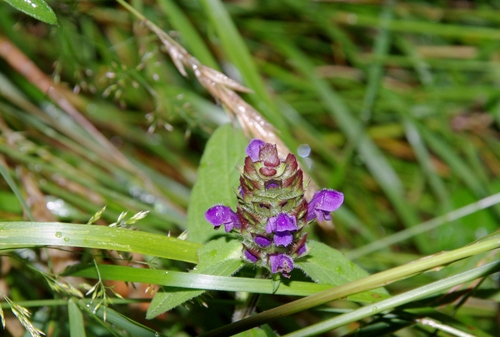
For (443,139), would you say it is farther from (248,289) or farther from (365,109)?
(248,289)

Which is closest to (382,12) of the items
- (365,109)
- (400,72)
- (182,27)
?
(400,72)

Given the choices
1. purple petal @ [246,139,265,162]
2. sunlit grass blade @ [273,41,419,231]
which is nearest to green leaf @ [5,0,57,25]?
purple petal @ [246,139,265,162]

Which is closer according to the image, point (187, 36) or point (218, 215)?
point (218, 215)

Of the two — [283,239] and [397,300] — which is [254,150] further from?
[397,300]

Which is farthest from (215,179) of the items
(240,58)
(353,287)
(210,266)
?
(240,58)

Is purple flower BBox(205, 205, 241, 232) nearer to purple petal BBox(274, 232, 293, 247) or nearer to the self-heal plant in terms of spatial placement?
the self-heal plant

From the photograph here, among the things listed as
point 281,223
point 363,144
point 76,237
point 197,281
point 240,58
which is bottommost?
point 76,237
